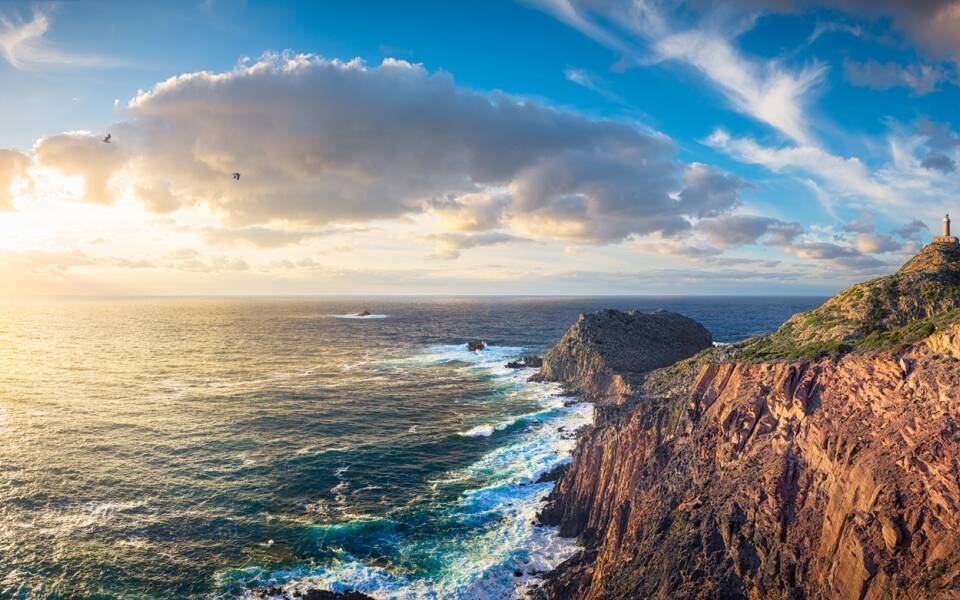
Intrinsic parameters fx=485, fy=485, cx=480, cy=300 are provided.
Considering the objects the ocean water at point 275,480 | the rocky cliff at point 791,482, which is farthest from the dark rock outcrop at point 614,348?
the rocky cliff at point 791,482

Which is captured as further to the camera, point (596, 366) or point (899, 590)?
Result: point (596, 366)

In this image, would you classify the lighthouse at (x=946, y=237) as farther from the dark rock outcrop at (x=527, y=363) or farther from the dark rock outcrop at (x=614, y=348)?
the dark rock outcrop at (x=527, y=363)

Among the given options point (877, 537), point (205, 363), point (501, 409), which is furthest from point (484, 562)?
point (205, 363)

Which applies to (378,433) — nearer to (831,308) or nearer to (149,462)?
(149,462)

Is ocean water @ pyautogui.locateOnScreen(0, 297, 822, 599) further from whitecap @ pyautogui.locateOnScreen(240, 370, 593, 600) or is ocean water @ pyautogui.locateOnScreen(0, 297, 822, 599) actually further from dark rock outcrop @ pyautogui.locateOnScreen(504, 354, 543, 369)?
dark rock outcrop @ pyautogui.locateOnScreen(504, 354, 543, 369)

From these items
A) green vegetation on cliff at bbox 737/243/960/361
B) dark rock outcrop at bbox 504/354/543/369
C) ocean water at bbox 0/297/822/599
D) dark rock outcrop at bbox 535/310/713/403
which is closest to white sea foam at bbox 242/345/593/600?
ocean water at bbox 0/297/822/599

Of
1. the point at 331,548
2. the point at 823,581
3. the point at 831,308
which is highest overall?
the point at 831,308

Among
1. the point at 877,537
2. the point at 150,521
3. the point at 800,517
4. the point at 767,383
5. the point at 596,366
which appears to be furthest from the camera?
the point at 596,366
